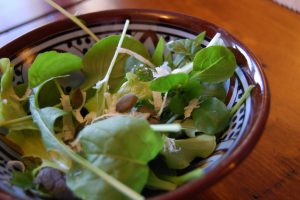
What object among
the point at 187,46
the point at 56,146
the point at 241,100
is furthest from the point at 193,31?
the point at 56,146

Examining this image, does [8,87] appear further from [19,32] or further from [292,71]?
[292,71]

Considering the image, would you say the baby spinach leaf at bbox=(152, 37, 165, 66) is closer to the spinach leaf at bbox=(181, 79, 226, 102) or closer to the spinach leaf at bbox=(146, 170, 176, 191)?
the spinach leaf at bbox=(181, 79, 226, 102)

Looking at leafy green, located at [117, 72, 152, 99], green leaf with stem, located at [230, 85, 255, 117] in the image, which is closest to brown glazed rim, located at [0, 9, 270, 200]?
green leaf with stem, located at [230, 85, 255, 117]

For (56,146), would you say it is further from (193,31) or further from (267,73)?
(267,73)

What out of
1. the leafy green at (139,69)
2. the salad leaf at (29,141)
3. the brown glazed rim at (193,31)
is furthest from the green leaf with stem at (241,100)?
the salad leaf at (29,141)

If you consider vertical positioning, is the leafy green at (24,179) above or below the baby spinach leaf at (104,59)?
below

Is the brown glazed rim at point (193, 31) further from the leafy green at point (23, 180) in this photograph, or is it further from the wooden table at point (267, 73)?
the leafy green at point (23, 180)
